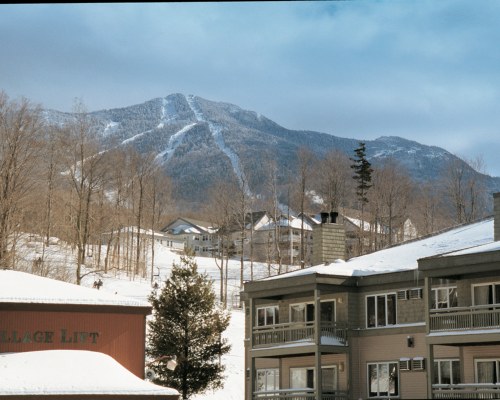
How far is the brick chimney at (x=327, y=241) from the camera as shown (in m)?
36.4

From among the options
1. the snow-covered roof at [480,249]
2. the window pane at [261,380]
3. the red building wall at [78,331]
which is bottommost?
the window pane at [261,380]

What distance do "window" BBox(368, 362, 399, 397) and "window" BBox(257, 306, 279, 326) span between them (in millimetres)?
5144

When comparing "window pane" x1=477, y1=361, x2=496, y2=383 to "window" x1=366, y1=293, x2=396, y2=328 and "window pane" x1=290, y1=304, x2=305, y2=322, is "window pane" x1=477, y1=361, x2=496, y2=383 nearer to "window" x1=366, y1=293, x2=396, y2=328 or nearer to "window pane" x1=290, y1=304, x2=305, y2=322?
"window" x1=366, y1=293, x2=396, y2=328

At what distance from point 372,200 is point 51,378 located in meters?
66.4

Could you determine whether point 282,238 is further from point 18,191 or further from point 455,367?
point 455,367

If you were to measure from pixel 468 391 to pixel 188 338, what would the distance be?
13.9m

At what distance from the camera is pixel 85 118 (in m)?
71.1

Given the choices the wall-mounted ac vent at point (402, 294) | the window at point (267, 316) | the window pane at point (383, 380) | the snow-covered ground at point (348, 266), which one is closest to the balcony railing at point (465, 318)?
the snow-covered ground at point (348, 266)

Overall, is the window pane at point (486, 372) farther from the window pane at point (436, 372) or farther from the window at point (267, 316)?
the window at point (267, 316)

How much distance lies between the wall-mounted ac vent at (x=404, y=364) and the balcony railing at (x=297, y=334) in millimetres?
2439

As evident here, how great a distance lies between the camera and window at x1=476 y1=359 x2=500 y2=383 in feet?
86.1

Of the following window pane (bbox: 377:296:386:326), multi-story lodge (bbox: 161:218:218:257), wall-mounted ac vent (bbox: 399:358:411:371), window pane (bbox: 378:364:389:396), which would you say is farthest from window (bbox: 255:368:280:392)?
multi-story lodge (bbox: 161:218:218:257)

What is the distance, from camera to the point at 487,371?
26.5 metres

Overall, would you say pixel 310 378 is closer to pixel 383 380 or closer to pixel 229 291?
pixel 383 380
